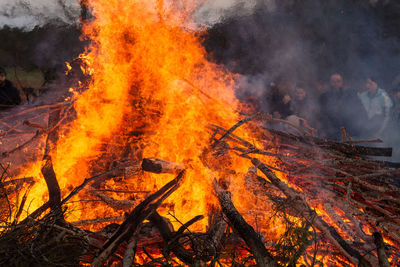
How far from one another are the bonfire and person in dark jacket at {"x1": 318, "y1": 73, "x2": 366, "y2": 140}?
474 cm

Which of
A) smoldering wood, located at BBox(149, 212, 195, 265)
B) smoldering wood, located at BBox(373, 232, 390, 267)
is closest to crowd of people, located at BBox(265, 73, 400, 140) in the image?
smoldering wood, located at BBox(373, 232, 390, 267)

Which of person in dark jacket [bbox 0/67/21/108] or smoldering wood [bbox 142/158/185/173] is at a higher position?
person in dark jacket [bbox 0/67/21/108]

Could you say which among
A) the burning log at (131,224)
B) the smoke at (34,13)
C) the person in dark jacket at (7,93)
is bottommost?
the burning log at (131,224)

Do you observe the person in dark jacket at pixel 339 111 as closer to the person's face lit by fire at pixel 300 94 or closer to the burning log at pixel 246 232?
the person's face lit by fire at pixel 300 94

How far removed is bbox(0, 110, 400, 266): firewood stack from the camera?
1.59 meters

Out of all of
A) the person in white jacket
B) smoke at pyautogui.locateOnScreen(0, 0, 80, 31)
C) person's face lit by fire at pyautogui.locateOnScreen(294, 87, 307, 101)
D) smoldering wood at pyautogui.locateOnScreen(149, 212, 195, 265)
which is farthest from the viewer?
smoke at pyautogui.locateOnScreen(0, 0, 80, 31)

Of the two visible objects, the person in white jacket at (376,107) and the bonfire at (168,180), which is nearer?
the bonfire at (168,180)

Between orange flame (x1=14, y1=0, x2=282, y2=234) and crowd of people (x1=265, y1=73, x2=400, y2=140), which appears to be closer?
orange flame (x1=14, y1=0, x2=282, y2=234)

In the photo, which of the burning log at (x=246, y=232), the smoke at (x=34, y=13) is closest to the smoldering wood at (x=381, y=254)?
the burning log at (x=246, y=232)

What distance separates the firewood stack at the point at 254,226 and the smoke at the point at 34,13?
25.4 ft

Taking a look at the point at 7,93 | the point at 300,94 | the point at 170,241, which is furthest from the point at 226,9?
the point at 170,241

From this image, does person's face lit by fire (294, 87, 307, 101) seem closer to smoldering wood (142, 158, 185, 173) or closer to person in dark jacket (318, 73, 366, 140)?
person in dark jacket (318, 73, 366, 140)

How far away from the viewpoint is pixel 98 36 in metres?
3.71

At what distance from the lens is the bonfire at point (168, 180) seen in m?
1.72
